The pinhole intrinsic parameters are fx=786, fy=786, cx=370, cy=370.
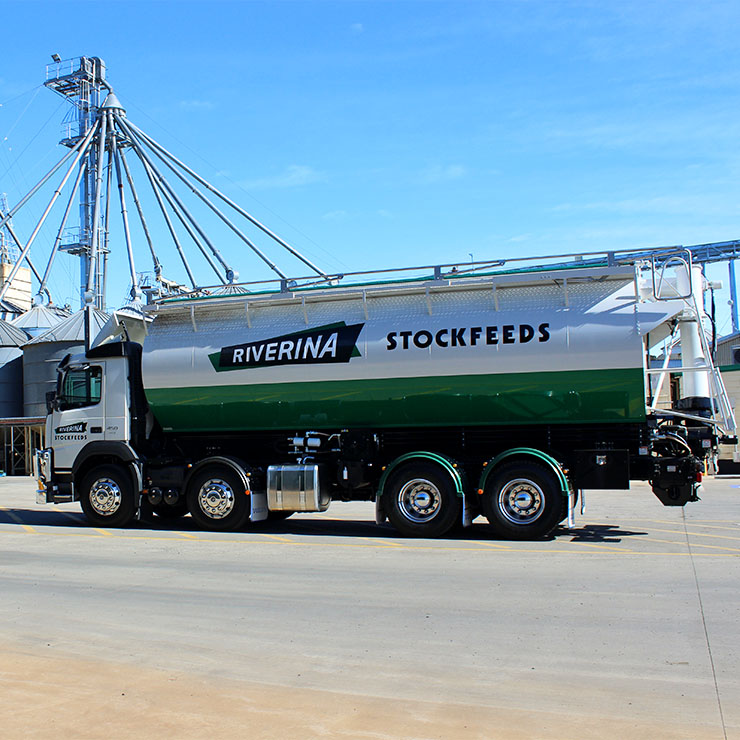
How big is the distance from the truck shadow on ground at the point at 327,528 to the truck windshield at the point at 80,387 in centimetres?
242

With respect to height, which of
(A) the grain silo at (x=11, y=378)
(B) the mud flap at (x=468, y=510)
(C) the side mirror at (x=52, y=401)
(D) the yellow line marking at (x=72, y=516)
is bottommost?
(D) the yellow line marking at (x=72, y=516)

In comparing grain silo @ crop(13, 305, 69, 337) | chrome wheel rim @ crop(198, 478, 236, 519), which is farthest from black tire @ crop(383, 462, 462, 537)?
A: grain silo @ crop(13, 305, 69, 337)

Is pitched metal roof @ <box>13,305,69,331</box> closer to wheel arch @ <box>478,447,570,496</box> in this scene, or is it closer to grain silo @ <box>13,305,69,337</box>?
grain silo @ <box>13,305,69,337</box>

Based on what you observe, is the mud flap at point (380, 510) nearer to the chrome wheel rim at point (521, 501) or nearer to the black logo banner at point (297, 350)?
the chrome wheel rim at point (521, 501)

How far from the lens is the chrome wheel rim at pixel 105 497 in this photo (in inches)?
590

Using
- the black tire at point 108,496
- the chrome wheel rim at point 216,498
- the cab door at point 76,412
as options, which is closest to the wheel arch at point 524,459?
the chrome wheel rim at point 216,498

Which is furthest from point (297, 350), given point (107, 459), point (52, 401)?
point (52, 401)

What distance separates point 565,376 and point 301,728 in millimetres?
8877

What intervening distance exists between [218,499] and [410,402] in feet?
13.0

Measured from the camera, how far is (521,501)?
40.9 ft

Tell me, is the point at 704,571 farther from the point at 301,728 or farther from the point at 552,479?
the point at 301,728

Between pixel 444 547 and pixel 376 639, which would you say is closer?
pixel 376 639

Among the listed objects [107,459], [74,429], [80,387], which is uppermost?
[80,387]

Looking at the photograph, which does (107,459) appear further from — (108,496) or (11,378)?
(11,378)
